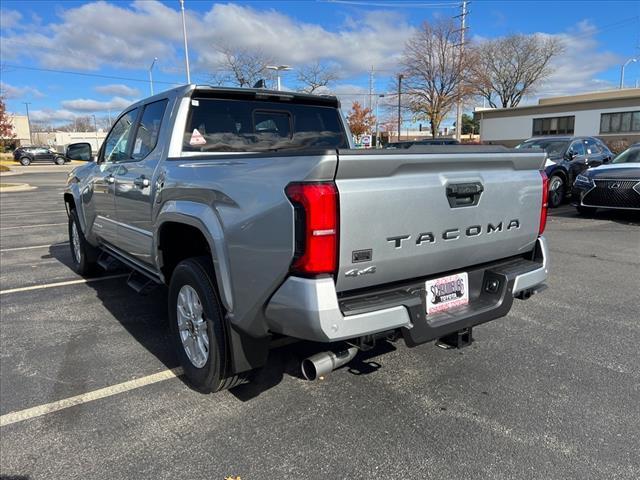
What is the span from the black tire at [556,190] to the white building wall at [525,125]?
98.6ft

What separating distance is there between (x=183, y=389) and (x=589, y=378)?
2.76m

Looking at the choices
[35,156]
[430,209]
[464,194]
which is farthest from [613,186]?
[35,156]

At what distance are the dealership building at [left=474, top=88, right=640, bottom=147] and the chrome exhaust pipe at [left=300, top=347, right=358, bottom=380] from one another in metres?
39.1

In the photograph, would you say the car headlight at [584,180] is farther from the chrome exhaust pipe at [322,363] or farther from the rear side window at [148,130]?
the chrome exhaust pipe at [322,363]

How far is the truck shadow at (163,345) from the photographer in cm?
333

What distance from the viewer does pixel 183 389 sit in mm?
3230

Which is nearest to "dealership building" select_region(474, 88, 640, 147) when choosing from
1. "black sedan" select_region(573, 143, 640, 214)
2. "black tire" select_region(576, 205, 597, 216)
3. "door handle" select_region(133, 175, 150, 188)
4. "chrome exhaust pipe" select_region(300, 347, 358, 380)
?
"black tire" select_region(576, 205, 597, 216)

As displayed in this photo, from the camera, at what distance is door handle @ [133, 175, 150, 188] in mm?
3676

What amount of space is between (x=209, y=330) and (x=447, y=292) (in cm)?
141

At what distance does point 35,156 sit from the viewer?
4722 cm

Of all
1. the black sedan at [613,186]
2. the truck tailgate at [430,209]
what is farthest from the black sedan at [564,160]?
the truck tailgate at [430,209]

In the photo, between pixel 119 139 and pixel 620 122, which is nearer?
pixel 119 139

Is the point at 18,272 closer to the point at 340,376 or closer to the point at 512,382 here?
the point at 340,376

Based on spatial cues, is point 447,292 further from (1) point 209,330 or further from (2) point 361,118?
(2) point 361,118
